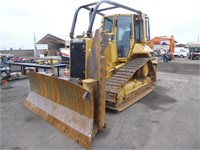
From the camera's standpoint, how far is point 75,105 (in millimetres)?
3934

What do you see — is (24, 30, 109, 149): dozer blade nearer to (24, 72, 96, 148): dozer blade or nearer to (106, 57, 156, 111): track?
(24, 72, 96, 148): dozer blade

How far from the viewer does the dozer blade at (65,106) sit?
11.6ft

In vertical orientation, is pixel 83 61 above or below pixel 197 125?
above

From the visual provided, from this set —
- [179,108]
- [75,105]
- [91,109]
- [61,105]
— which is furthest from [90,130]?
[179,108]

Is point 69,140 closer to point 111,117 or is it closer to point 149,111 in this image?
point 111,117

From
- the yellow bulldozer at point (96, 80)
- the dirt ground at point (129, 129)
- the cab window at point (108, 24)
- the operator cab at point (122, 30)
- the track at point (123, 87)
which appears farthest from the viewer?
the cab window at point (108, 24)

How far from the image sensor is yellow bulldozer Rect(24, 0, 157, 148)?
3670mm

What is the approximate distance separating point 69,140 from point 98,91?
3.28 ft

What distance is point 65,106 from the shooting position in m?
4.21

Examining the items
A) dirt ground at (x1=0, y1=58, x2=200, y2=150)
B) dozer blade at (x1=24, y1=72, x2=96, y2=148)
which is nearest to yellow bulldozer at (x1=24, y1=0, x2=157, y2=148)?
dozer blade at (x1=24, y1=72, x2=96, y2=148)

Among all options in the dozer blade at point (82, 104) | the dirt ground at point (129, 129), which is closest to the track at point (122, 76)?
the dirt ground at point (129, 129)

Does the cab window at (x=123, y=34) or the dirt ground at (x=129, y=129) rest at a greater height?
the cab window at (x=123, y=34)

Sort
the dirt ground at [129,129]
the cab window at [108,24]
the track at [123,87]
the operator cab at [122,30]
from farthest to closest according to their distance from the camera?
the cab window at [108,24], the operator cab at [122,30], the track at [123,87], the dirt ground at [129,129]

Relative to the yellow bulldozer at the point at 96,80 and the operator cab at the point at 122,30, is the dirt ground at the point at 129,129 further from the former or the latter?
the operator cab at the point at 122,30
